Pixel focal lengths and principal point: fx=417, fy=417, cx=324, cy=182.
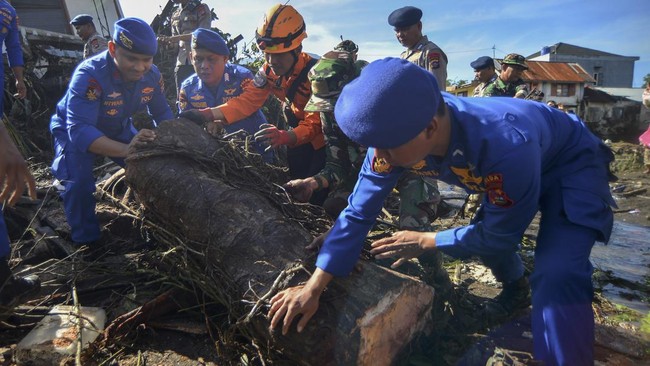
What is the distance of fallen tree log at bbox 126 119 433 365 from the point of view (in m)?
1.83

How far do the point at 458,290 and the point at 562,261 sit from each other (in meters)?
1.16

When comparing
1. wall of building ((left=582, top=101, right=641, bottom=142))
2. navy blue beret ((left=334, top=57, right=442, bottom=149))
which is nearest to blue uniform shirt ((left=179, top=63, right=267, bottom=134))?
navy blue beret ((left=334, top=57, right=442, bottom=149))

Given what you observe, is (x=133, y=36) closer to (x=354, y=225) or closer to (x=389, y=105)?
(x=354, y=225)

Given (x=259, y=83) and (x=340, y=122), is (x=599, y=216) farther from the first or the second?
Result: (x=259, y=83)

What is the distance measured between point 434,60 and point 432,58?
35mm

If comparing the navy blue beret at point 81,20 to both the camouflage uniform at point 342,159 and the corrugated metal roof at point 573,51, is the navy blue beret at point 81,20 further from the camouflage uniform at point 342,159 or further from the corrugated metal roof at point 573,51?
the corrugated metal roof at point 573,51

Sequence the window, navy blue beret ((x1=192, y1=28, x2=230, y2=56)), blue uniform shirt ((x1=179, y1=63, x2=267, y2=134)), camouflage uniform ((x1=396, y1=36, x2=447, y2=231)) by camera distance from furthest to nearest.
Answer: the window
blue uniform shirt ((x1=179, y1=63, x2=267, y2=134))
navy blue beret ((x1=192, y1=28, x2=230, y2=56))
camouflage uniform ((x1=396, y1=36, x2=447, y2=231))

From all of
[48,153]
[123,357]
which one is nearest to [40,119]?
[48,153]

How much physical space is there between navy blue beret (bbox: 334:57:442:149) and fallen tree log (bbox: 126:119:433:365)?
80cm

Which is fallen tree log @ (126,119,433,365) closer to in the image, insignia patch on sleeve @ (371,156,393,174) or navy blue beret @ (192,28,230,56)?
insignia patch on sleeve @ (371,156,393,174)

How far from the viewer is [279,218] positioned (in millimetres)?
2398

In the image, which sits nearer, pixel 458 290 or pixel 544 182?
pixel 544 182

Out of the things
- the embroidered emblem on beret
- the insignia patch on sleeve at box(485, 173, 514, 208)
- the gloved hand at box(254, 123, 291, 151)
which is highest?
the embroidered emblem on beret

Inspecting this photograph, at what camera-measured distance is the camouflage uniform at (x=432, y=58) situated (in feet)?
15.6
